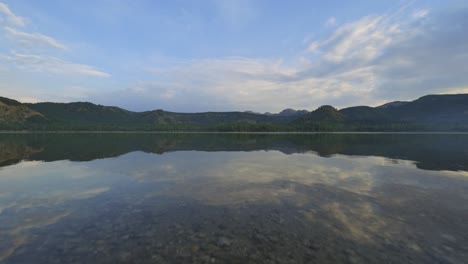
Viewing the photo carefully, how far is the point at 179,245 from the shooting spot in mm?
10219

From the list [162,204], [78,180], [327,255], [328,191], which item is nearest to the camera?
[327,255]

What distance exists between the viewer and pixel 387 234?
37.8 feet

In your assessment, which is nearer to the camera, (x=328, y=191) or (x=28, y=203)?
(x=28, y=203)

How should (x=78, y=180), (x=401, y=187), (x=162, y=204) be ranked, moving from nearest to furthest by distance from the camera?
(x=162, y=204)
(x=401, y=187)
(x=78, y=180)

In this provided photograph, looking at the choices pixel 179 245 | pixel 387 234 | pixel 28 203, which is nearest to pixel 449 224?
pixel 387 234

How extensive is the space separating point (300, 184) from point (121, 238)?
1557 cm

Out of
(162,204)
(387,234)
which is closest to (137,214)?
(162,204)

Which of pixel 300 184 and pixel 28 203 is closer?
pixel 28 203

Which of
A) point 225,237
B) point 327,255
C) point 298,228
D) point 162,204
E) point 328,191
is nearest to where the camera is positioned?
point 327,255

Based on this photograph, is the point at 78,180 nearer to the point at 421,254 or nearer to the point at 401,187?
the point at 421,254

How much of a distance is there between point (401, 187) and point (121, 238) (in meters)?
21.5

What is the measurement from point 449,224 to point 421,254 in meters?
5.08

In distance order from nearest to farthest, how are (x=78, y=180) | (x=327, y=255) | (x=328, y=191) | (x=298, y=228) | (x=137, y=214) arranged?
(x=327, y=255) < (x=298, y=228) < (x=137, y=214) < (x=328, y=191) < (x=78, y=180)

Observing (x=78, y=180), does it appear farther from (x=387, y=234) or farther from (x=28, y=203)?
(x=387, y=234)
